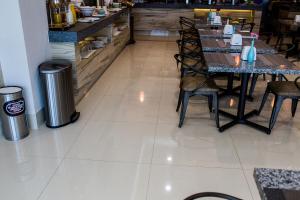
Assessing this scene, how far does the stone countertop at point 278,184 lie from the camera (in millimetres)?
884

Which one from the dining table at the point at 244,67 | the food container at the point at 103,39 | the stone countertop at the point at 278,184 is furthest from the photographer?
the food container at the point at 103,39

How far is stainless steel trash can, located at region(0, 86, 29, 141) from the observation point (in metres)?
2.78

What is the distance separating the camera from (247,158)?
2.69 m

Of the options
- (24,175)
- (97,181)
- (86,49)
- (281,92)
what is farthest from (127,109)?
(281,92)

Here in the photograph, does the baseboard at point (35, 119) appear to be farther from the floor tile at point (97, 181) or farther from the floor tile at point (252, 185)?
the floor tile at point (252, 185)

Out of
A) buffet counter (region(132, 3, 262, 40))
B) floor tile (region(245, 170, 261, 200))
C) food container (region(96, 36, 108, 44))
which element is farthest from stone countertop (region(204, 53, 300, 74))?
buffet counter (region(132, 3, 262, 40))

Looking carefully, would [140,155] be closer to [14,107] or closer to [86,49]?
[14,107]

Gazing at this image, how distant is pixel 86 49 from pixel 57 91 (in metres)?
1.56

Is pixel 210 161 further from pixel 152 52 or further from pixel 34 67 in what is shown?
pixel 152 52

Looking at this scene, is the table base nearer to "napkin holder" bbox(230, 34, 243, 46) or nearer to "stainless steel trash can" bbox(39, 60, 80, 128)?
"napkin holder" bbox(230, 34, 243, 46)

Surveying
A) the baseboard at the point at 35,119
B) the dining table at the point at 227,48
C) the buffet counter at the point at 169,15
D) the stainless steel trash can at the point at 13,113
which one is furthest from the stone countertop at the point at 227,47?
the buffet counter at the point at 169,15

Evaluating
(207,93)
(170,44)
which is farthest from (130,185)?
(170,44)

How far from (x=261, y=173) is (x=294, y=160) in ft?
6.49

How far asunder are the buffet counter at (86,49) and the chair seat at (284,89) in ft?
7.68
